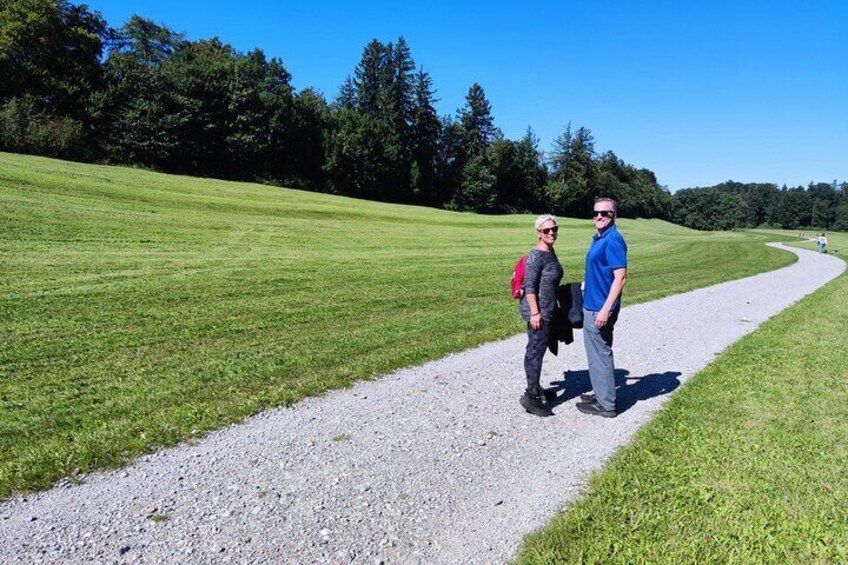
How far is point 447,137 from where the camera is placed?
88438mm

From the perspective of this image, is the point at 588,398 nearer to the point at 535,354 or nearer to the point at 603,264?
the point at 535,354

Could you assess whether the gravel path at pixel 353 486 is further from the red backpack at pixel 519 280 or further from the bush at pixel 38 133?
the bush at pixel 38 133

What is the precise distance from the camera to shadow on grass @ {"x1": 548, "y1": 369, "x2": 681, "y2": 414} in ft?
20.8

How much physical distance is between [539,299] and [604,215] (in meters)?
1.18

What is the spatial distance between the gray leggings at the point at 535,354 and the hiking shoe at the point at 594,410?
0.60m

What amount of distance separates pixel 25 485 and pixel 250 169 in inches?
2448

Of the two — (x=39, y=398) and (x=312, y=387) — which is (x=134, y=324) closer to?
(x=39, y=398)

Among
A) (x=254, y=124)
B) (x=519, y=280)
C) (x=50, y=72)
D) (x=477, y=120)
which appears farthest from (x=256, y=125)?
(x=519, y=280)

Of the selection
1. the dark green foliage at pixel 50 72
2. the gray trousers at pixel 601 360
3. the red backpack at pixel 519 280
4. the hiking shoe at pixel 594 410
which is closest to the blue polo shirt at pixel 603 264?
the gray trousers at pixel 601 360

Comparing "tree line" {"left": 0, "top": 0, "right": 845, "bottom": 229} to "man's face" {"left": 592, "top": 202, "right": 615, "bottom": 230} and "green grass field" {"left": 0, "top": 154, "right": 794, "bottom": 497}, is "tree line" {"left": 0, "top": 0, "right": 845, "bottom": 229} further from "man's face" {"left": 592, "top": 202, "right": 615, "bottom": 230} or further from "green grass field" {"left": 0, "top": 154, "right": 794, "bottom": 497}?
"man's face" {"left": 592, "top": 202, "right": 615, "bottom": 230}

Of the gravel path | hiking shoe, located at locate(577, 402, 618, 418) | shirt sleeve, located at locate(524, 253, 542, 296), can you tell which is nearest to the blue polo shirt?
shirt sleeve, located at locate(524, 253, 542, 296)

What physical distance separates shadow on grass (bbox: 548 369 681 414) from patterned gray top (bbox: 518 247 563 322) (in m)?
1.34

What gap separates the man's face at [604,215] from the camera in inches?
215

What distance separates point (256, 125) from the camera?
6238cm
